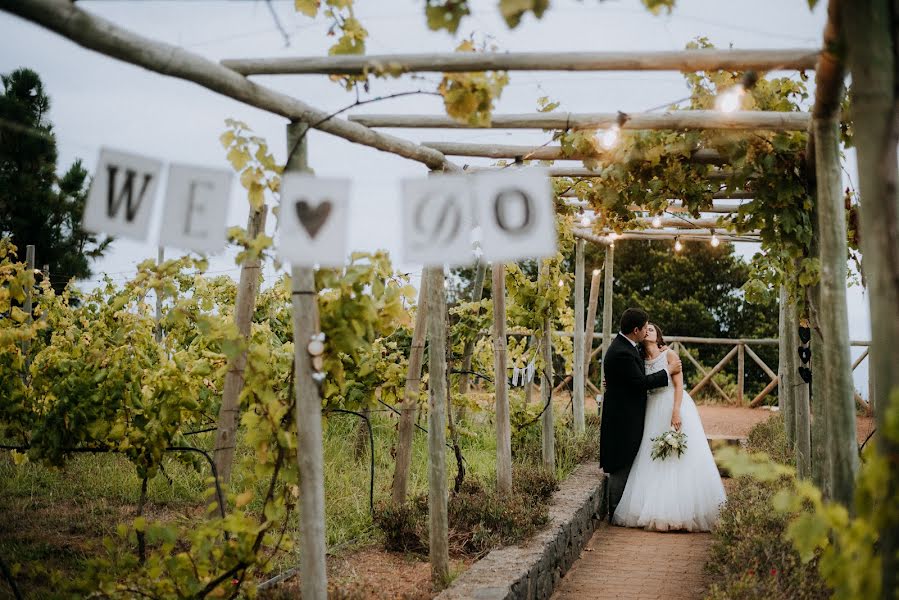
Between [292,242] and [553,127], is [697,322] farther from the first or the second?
[292,242]

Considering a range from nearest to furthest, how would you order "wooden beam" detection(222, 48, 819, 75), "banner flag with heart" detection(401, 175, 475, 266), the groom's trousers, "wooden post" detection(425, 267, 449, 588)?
"wooden beam" detection(222, 48, 819, 75)
"banner flag with heart" detection(401, 175, 475, 266)
"wooden post" detection(425, 267, 449, 588)
the groom's trousers

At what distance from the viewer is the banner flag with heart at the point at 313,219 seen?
280 centimetres

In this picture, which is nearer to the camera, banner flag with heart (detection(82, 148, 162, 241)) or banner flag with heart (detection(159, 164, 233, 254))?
banner flag with heart (detection(82, 148, 162, 241))

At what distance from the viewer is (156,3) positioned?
256 cm

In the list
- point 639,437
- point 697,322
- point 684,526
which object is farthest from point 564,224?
point 697,322

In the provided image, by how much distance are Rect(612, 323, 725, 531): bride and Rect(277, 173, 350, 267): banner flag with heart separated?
4.42 m

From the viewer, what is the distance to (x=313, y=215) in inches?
111

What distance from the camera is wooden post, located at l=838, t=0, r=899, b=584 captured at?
6.93 feet

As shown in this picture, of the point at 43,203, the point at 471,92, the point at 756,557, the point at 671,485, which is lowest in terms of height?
the point at 756,557

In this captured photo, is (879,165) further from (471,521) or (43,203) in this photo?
(43,203)

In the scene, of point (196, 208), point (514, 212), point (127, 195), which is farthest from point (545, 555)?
point (127, 195)

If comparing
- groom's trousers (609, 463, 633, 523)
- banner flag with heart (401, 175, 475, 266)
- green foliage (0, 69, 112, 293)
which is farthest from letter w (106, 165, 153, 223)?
green foliage (0, 69, 112, 293)

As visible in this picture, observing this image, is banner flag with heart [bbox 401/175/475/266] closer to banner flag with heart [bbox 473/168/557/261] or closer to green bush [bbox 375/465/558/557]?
banner flag with heart [bbox 473/168/557/261]

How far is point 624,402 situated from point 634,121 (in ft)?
10.9
